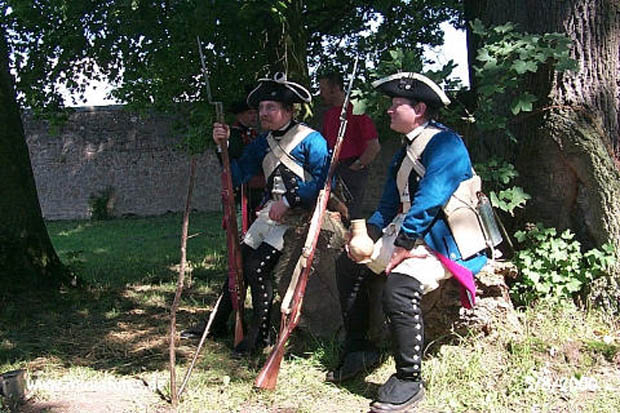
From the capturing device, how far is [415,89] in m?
3.87

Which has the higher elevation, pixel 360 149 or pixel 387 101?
pixel 387 101

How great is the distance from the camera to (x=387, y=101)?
4828 millimetres

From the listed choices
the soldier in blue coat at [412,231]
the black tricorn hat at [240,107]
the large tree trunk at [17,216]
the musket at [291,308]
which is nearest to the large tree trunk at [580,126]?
the soldier in blue coat at [412,231]

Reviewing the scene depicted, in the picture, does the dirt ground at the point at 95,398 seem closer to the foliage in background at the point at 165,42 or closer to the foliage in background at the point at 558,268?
the foliage in background at the point at 558,268

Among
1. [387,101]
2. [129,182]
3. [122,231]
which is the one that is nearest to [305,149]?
[387,101]

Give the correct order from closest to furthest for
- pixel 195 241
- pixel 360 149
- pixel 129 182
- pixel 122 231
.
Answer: pixel 360 149 → pixel 195 241 → pixel 122 231 → pixel 129 182

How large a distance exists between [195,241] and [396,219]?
7929 mm

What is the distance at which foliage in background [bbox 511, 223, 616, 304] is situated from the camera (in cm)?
456

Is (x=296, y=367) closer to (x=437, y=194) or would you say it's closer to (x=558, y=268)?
(x=437, y=194)

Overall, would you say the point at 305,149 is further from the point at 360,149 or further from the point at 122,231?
the point at 122,231

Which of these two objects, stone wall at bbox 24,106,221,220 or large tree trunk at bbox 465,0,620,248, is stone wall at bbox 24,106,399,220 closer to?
stone wall at bbox 24,106,221,220

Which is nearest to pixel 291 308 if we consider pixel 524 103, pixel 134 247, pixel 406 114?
pixel 406 114

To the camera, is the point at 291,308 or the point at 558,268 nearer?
the point at 291,308

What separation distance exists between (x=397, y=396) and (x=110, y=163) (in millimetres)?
16036
